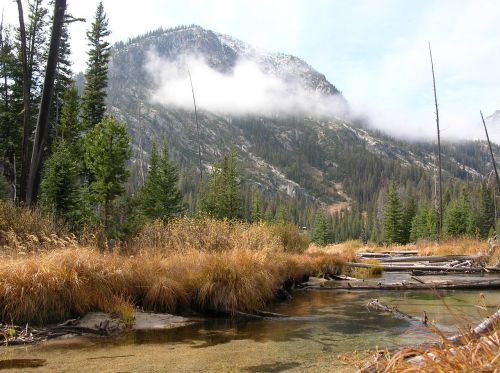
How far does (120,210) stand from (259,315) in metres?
15.1

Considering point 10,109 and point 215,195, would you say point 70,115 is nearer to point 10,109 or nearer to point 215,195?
point 10,109

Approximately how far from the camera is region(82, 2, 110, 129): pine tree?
32938 mm

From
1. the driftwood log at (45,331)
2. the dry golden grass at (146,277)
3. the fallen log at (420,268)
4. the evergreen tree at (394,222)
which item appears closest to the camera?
the driftwood log at (45,331)

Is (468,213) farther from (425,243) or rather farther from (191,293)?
(191,293)

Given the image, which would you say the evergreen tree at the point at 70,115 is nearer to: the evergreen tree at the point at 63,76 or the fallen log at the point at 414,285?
the evergreen tree at the point at 63,76

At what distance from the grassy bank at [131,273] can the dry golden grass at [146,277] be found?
0.01 metres

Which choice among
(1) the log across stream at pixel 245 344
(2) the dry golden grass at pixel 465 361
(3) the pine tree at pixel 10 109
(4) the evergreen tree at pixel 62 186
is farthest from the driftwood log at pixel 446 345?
(3) the pine tree at pixel 10 109

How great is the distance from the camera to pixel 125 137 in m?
19.8

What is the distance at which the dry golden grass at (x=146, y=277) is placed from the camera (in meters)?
7.40

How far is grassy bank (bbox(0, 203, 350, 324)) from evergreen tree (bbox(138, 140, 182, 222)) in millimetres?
22066

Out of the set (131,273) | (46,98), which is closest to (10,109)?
(46,98)

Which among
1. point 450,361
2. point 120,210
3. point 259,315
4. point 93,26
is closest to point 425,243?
point 120,210

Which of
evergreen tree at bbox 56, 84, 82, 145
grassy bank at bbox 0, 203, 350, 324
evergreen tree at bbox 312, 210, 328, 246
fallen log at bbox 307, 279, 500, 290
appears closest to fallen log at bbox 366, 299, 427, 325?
grassy bank at bbox 0, 203, 350, 324

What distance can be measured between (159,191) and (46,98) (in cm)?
2534
